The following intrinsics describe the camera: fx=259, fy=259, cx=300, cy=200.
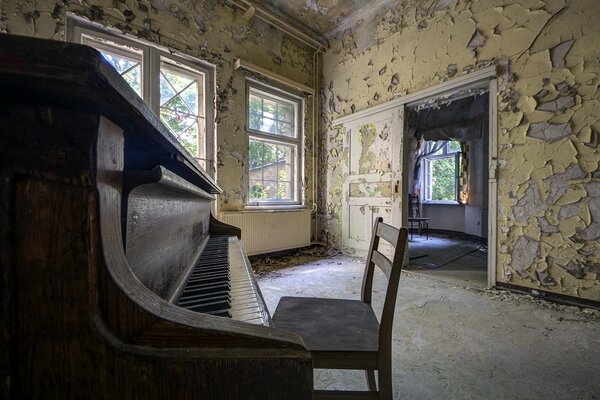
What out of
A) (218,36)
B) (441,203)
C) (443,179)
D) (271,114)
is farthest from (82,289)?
(443,179)

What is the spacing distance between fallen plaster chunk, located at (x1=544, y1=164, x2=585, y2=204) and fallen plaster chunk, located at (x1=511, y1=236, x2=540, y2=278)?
1.23ft

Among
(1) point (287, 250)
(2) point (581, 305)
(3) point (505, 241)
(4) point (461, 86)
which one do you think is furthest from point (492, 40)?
(1) point (287, 250)

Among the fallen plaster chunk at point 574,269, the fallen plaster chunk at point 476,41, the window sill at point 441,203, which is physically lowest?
the fallen plaster chunk at point 574,269

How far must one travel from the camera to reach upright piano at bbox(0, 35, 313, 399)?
255 millimetres

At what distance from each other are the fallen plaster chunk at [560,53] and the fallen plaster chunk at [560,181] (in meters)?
0.84

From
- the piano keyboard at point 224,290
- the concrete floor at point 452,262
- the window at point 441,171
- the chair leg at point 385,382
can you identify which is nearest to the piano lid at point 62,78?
the piano keyboard at point 224,290

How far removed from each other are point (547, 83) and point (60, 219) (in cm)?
314

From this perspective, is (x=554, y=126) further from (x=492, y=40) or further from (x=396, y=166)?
(x=396, y=166)

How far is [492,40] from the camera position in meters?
2.45

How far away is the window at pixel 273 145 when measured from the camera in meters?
3.54

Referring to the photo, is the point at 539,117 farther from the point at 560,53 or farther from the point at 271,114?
the point at 271,114

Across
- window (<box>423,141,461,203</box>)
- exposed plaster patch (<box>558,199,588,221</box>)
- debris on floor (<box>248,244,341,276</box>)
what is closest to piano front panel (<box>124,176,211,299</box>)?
debris on floor (<box>248,244,341,276</box>)

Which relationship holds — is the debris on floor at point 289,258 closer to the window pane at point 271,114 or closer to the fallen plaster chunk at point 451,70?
the window pane at point 271,114

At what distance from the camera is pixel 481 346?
4.87 feet
